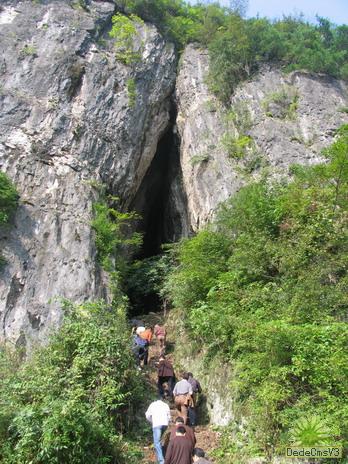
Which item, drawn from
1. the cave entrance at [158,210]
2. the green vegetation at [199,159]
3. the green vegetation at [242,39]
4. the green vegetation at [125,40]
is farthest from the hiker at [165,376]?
the green vegetation at [125,40]

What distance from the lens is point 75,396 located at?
26.3ft

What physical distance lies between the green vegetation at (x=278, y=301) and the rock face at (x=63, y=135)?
152 inches

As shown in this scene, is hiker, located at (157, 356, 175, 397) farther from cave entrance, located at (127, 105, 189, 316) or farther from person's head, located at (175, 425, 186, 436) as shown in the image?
cave entrance, located at (127, 105, 189, 316)

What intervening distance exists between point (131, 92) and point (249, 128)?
20.1ft

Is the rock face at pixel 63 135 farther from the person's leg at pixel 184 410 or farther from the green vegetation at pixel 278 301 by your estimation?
the person's leg at pixel 184 410

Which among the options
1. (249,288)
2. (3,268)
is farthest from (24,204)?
(249,288)

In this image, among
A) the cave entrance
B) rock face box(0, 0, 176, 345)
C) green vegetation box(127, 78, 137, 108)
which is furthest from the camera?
green vegetation box(127, 78, 137, 108)

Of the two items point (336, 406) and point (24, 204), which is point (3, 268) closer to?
point (24, 204)

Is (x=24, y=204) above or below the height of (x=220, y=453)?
above

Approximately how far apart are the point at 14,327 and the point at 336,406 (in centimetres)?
861

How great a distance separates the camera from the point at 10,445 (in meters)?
6.97

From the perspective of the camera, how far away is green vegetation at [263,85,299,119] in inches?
838

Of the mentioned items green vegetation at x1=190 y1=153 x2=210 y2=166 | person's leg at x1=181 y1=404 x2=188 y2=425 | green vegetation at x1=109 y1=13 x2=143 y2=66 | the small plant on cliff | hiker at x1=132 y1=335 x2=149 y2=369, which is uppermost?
green vegetation at x1=109 y1=13 x2=143 y2=66

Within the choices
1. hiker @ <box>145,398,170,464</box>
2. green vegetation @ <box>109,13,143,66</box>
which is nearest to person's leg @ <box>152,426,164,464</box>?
hiker @ <box>145,398,170,464</box>
